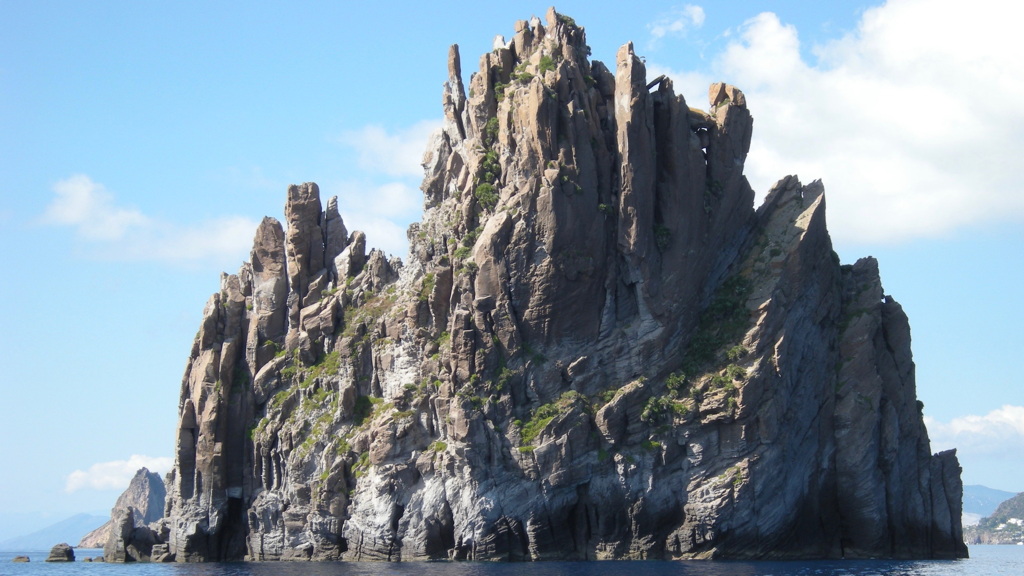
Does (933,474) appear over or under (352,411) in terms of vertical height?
under

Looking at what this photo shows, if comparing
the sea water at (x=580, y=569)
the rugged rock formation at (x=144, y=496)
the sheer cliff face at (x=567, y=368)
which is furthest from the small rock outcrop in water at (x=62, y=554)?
the rugged rock formation at (x=144, y=496)

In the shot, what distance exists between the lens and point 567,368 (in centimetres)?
8306

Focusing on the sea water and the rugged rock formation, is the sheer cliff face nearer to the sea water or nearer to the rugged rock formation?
the sea water

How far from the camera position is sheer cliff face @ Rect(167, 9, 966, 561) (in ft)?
263

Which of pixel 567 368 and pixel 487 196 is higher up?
pixel 487 196

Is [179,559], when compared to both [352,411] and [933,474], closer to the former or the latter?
[352,411]

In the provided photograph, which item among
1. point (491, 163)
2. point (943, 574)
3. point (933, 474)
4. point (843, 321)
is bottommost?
point (943, 574)

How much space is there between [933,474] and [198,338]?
60.2 metres

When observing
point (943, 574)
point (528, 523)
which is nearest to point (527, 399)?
point (528, 523)

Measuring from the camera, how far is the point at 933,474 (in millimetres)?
92875

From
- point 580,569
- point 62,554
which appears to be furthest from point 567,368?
point 62,554

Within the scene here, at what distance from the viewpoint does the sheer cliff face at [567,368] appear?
80.1 metres

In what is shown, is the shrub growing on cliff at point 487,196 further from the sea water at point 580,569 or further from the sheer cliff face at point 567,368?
the sea water at point 580,569

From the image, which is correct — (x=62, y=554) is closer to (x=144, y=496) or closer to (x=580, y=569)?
(x=580, y=569)
